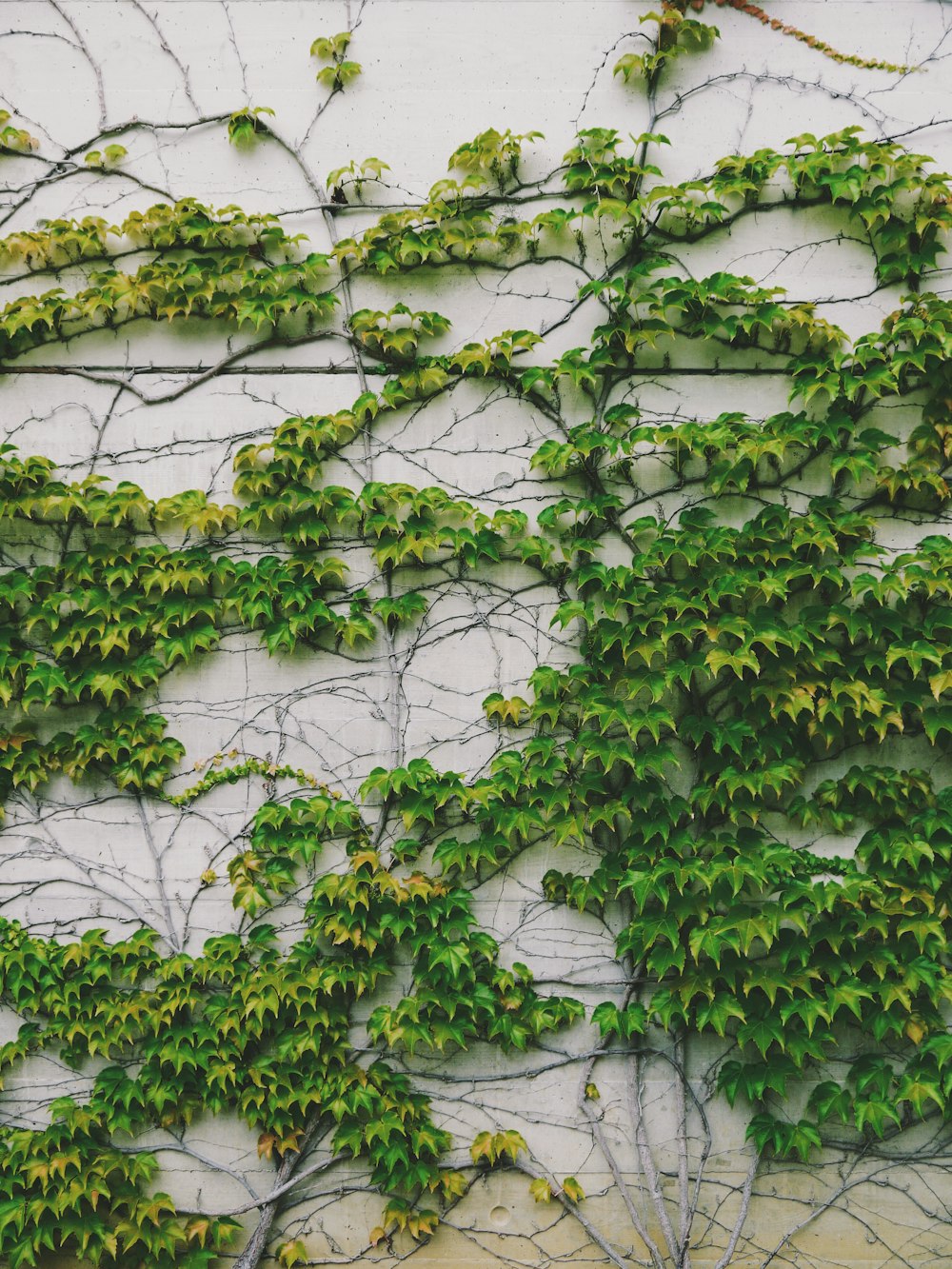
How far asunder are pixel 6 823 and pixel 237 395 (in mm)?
1924

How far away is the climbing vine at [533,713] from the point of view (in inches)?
130

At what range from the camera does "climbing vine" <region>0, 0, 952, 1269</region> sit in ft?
10.8

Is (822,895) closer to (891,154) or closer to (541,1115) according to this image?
(541,1115)

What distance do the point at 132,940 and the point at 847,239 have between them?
3892 mm

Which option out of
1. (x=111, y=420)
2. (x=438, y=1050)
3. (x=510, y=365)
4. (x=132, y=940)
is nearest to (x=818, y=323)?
(x=510, y=365)

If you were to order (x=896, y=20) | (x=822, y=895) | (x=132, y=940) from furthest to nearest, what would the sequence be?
(x=896, y=20)
(x=132, y=940)
(x=822, y=895)

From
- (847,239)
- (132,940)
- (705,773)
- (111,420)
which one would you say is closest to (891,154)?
(847,239)

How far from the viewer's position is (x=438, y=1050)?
3414 mm

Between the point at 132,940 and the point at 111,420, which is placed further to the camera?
the point at 111,420

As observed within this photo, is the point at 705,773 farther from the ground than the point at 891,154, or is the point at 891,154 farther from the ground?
the point at 891,154

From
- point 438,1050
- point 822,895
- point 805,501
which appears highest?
point 805,501

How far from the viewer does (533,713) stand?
3461mm

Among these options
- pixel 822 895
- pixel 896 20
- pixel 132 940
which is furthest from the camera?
pixel 896 20

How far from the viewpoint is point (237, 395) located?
3693 millimetres
